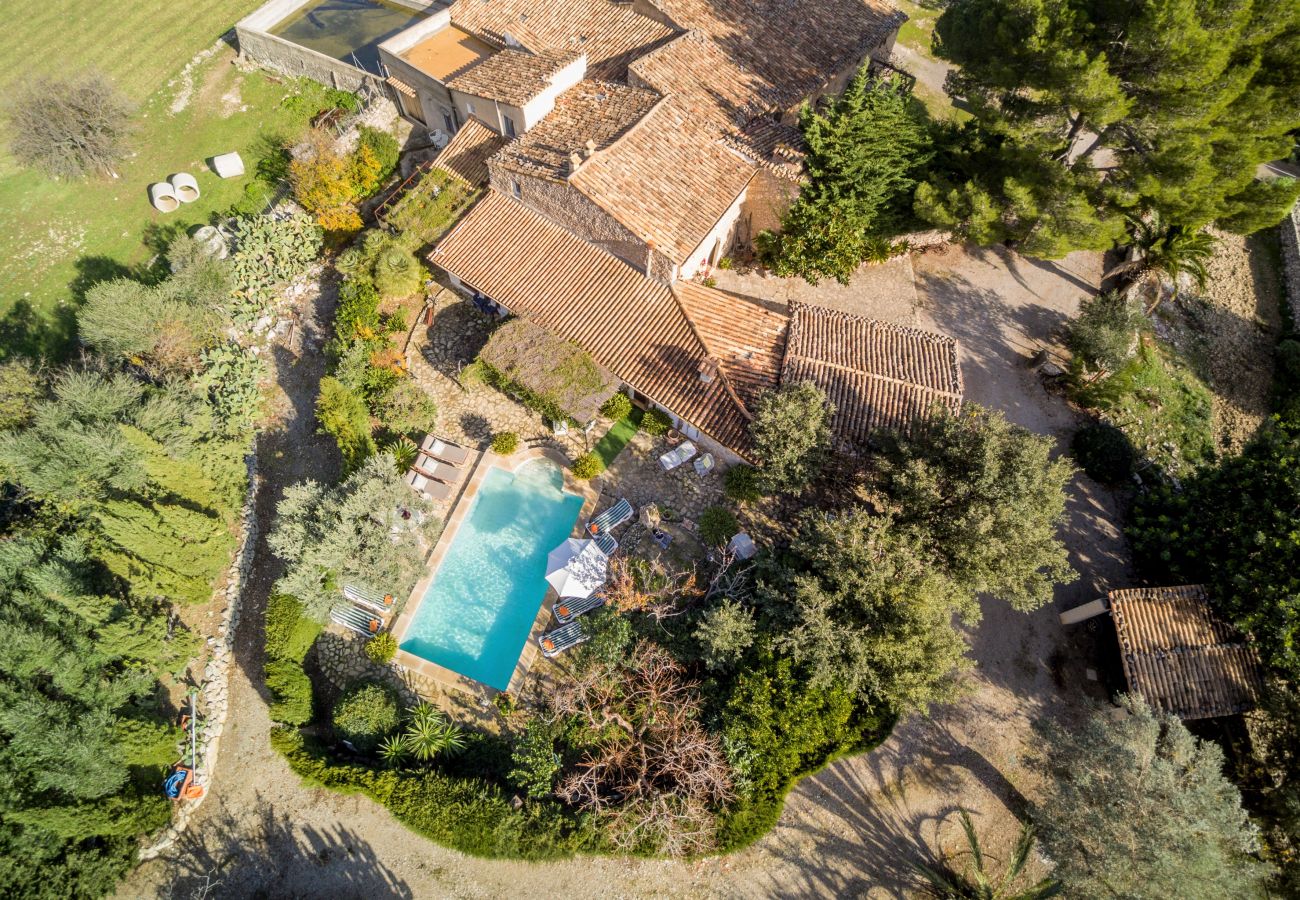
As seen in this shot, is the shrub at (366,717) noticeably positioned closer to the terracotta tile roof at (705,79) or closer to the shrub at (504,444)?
the shrub at (504,444)

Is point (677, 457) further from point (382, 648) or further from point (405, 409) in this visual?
point (382, 648)

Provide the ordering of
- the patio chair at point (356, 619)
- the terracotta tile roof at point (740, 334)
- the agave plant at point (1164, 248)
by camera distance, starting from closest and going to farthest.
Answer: the patio chair at point (356, 619), the terracotta tile roof at point (740, 334), the agave plant at point (1164, 248)

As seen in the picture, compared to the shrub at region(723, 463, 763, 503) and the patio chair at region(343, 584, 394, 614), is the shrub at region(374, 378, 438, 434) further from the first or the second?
the shrub at region(723, 463, 763, 503)

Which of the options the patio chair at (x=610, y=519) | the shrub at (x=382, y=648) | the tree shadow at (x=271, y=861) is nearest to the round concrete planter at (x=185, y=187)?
the shrub at (x=382, y=648)

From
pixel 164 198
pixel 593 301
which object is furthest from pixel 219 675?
pixel 164 198

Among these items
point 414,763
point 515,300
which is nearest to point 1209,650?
point 414,763

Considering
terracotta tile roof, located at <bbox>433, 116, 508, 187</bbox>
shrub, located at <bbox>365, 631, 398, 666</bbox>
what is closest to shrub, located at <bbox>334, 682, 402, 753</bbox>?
shrub, located at <bbox>365, 631, 398, 666</bbox>
